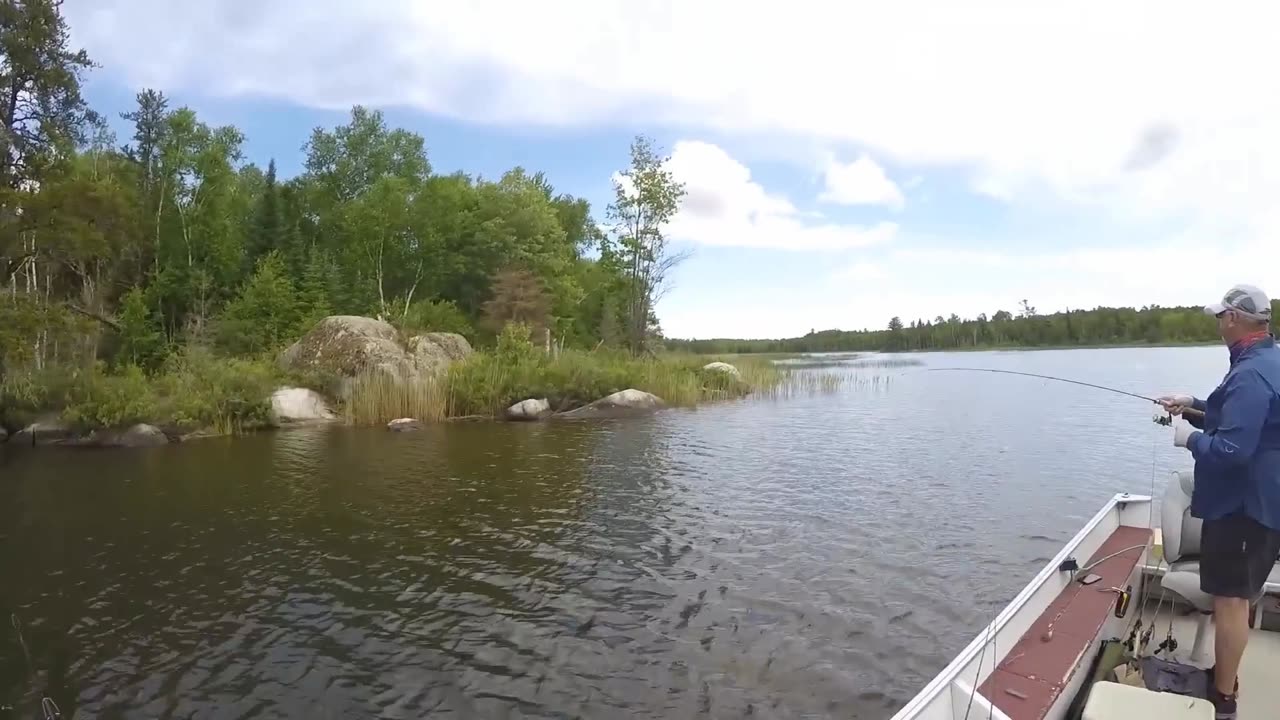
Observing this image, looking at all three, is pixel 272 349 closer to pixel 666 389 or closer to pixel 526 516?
pixel 666 389

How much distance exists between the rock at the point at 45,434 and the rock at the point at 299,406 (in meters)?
5.60

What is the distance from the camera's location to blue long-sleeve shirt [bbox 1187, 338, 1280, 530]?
392 centimetres

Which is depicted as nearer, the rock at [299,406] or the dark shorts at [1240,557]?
the dark shorts at [1240,557]

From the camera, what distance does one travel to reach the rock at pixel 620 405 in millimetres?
27562

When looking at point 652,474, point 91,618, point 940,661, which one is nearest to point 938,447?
point 652,474

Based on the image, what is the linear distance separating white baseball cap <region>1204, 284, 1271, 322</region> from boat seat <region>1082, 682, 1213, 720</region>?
2.21 meters

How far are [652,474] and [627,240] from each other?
29.0m

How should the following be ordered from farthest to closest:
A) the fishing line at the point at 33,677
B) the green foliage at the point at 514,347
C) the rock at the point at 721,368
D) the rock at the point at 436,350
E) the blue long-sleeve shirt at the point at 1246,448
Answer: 1. the rock at the point at 721,368
2. the green foliage at the point at 514,347
3. the rock at the point at 436,350
4. the fishing line at the point at 33,677
5. the blue long-sleeve shirt at the point at 1246,448

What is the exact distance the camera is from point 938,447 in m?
18.7

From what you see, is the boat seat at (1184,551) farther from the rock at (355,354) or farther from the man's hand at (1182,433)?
the rock at (355,354)

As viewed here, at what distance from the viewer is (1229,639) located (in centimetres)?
401

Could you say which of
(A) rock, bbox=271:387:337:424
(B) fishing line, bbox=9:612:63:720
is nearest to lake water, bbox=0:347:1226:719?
(B) fishing line, bbox=9:612:63:720

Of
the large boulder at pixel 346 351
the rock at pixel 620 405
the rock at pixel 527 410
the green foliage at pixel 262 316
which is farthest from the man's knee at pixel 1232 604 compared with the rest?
the green foliage at pixel 262 316

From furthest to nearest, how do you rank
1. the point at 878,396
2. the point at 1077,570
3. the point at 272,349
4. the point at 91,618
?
the point at 878,396, the point at 272,349, the point at 91,618, the point at 1077,570
